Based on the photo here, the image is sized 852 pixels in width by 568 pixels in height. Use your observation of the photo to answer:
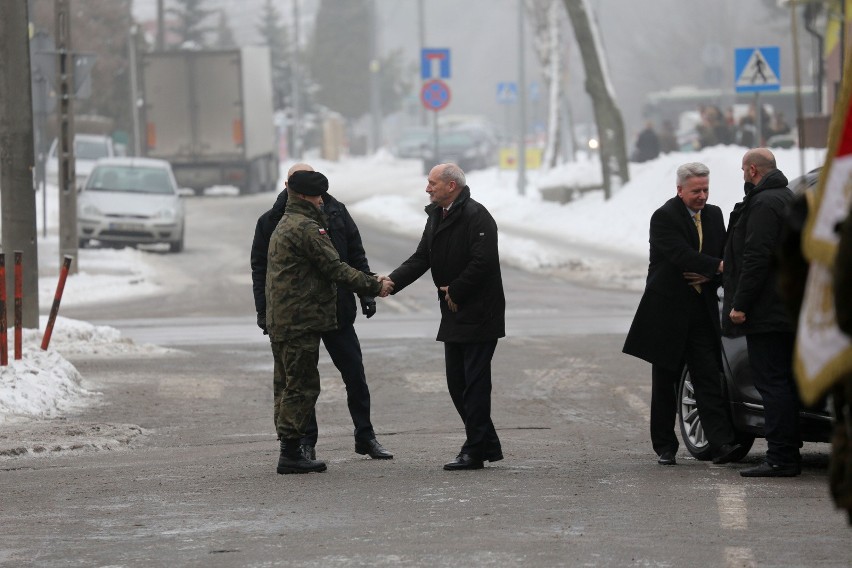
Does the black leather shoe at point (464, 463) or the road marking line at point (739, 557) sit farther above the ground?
the road marking line at point (739, 557)

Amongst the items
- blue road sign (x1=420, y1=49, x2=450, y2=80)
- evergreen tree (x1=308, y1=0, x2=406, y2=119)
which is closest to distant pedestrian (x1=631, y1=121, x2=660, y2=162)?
blue road sign (x1=420, y1=49, x2=450, y2=80)

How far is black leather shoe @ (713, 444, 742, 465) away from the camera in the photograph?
30.6ft

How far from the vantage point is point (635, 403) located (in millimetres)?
12391

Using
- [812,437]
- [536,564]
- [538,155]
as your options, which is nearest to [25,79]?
[812,437]

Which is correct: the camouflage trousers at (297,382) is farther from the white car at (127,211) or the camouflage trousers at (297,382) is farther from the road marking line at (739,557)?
the white car at (127,211)

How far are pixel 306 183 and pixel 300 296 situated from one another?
595 mm

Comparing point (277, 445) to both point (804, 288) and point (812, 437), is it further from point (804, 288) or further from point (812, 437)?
point (804, 288)

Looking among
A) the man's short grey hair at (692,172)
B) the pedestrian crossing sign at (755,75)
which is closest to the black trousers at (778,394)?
the man's short grey hair at (692,172)

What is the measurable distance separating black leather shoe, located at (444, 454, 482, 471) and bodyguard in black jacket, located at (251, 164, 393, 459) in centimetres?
60

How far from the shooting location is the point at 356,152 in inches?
4011

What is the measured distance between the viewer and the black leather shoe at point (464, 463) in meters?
9.23

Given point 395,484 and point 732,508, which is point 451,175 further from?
point 732,508

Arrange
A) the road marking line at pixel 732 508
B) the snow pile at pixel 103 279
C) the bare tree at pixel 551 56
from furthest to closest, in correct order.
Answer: the bare tree at pixel 551 56
the snow pile at pixel 103 279
the road marking line at pixel 732 508

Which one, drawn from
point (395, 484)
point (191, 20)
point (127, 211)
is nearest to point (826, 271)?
point (395, 484)
